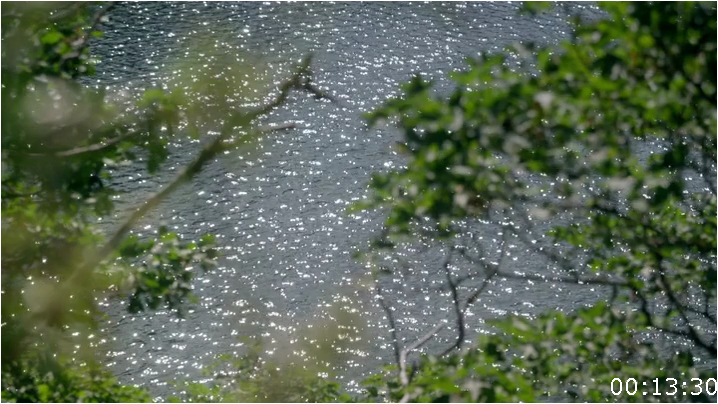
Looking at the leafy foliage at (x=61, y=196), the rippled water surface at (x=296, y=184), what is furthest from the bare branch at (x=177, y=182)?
the rippled water surface at (x=296, y=184)

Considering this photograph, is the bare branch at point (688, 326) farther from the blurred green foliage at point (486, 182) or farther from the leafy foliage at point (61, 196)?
the leafy foliage at point (61, 196)

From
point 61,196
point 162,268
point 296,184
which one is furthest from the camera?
point 296,184

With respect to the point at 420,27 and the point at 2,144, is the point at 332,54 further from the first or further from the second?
the point at 2,144

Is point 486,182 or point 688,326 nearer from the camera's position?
point 486,182

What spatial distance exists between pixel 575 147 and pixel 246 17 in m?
8.03

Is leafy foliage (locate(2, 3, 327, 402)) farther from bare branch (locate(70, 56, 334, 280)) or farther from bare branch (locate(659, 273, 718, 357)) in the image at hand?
bare branch (locate(659, 273, 718, 357))

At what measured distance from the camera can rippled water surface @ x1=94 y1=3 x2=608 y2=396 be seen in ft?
22.6

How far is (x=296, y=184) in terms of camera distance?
8.35 m

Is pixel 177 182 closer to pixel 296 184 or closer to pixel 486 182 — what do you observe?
pixel 486 182
